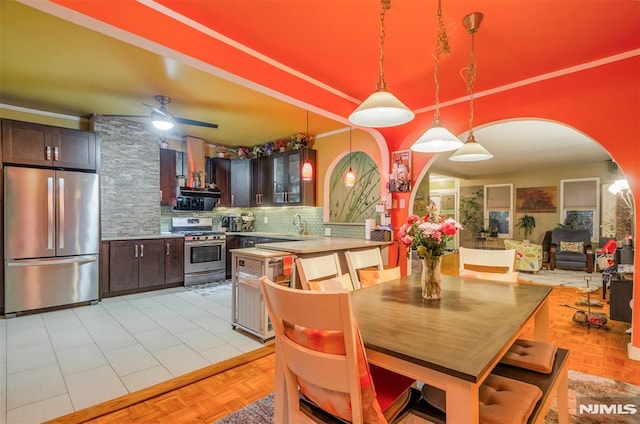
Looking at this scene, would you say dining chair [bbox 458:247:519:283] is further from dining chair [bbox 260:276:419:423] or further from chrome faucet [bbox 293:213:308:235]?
→ chrome faucet [bbox 293:213:308:235]

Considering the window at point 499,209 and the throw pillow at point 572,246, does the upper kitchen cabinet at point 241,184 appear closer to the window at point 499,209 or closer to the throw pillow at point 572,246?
the throw pillow at point 572,246

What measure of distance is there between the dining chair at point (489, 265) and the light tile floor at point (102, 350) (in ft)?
6.93

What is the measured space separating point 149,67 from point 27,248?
9.19ft

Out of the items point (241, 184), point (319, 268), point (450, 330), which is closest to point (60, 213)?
point (241, 184)

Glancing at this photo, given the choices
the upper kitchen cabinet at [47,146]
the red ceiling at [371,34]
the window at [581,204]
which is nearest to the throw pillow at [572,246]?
the window at [581,204]

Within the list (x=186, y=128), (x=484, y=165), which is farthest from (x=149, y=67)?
(x=484, y=165)

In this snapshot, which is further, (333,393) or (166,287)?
(166,287)

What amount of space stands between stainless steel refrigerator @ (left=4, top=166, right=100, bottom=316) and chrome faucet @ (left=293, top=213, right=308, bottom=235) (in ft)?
10.4

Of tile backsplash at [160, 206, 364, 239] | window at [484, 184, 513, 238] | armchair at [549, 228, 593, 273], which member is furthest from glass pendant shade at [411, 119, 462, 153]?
window at [484, 184, 513, 238]

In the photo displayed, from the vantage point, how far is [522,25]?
2.30 metres

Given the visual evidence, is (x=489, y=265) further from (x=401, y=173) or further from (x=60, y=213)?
(x=60, y=213)

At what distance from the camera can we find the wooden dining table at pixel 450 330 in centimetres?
97

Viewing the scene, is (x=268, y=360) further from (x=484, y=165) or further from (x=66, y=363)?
(x=484, y=165)

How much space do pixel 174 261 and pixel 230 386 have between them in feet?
11.0
